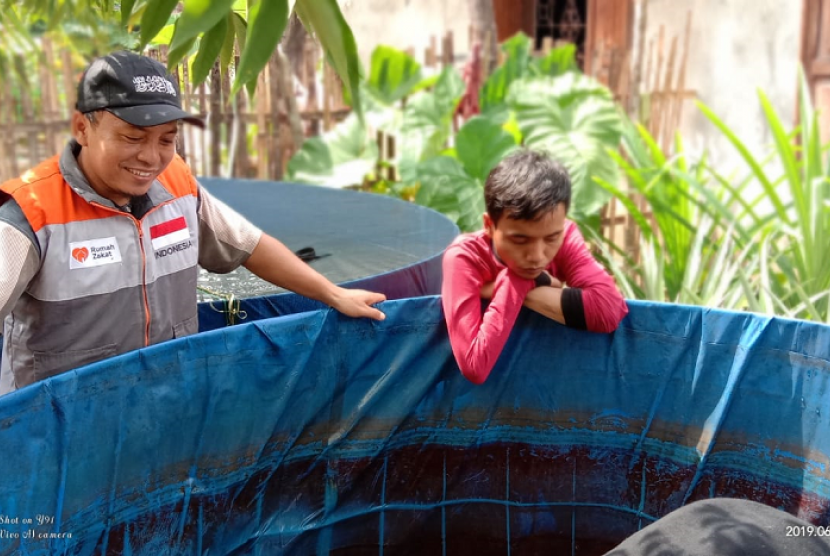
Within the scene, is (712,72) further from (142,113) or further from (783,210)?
(142,113)

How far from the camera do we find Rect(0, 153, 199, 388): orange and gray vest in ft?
6.60

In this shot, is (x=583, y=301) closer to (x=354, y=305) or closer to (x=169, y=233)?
(x=354, y=305)

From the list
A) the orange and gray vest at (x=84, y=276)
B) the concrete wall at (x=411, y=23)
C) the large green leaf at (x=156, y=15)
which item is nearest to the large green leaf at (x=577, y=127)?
the concrete wall at (x=411, y=23)

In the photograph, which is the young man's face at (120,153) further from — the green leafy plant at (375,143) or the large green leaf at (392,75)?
the large green leaf at (392,75)

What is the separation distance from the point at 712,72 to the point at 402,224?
13.4ft

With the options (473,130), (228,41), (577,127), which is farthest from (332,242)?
(577,127)

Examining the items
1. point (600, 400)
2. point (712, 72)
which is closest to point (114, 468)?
point (600, 400)

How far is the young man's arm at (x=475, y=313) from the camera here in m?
2.37

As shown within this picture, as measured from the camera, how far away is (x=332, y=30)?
1.28m

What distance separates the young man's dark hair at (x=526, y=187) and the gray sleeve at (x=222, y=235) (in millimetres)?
650

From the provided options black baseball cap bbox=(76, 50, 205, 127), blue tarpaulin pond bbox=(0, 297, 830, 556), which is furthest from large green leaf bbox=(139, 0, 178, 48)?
blue tarpaulin pond bbox=(0, 297, 830, 556)

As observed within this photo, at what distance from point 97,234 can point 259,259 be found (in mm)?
511

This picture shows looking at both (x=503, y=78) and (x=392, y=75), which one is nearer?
(x=503, y=78)

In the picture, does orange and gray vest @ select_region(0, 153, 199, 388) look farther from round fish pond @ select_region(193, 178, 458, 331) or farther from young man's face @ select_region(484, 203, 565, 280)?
young man's face @ select_region(484, 203, 565, 280)
